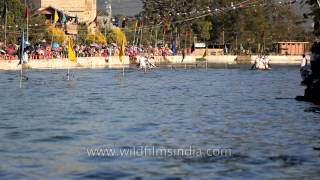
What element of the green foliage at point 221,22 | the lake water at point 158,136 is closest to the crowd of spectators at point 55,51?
the green foliage at point 221,22

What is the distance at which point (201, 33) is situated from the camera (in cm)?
18100

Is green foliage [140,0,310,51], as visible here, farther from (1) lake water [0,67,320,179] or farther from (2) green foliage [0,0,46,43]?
(1) lake water [0,67,320,179]

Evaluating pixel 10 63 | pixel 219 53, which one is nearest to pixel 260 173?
pixel 10 63

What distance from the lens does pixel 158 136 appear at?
24016 millimetres

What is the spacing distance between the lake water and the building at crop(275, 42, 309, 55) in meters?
145

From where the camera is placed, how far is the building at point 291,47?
184 m

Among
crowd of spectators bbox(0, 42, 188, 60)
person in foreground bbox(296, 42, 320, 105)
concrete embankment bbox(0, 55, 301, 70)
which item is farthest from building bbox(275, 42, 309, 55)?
person in foreground bbox(296, 42, 320, 105)

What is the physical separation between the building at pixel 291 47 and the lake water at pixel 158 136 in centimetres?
14480

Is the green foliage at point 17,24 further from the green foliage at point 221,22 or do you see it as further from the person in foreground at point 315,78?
the person in foreground at point 315,78

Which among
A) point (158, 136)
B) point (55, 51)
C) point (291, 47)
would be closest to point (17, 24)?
point (55, 51)

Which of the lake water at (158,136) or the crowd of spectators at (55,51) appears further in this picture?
the crowd of spectators at (55,51)

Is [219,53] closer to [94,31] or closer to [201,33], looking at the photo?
[201,33]

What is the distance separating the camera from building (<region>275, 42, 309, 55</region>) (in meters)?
184

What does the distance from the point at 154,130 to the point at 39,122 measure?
18.4ft
